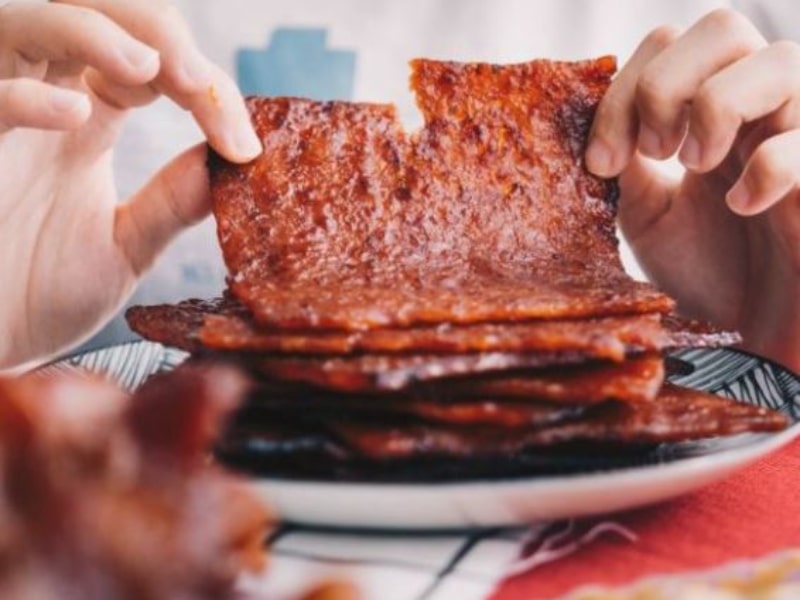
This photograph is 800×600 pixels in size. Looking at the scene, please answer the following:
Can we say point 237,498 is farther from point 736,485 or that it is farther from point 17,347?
point 17,347

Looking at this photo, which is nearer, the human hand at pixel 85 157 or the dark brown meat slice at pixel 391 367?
the dark brown meat slice at pixel 391 367

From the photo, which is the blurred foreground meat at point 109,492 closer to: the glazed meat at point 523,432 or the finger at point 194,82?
the glazed meat at point 523,432

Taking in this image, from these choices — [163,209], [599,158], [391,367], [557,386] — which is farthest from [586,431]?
[163,209]

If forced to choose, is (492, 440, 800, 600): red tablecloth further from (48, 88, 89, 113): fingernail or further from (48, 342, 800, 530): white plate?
(48, 88, 89, 113): fingernail

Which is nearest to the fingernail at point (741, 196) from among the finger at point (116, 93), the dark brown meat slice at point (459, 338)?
the dark brown meat slice at point (459, 338)

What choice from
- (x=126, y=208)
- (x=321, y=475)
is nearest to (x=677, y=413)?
(x=321, y=475)

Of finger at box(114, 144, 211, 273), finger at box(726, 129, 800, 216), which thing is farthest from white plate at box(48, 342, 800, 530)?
finger at box(114, 144, 211, 273)
